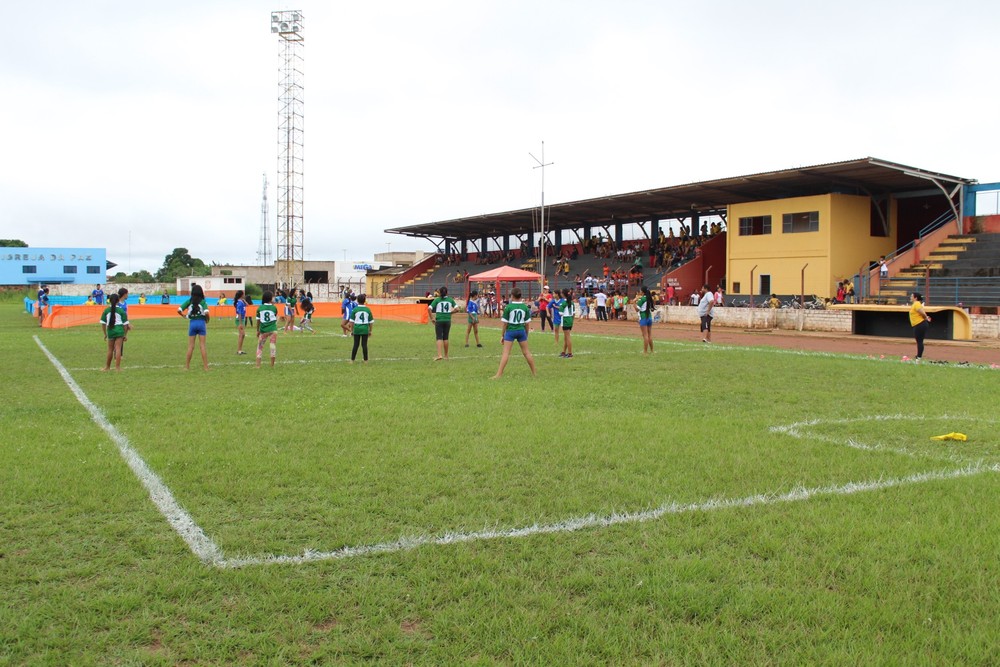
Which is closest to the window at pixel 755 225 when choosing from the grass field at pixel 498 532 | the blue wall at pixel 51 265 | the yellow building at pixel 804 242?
the yellow building at pixel 804 242

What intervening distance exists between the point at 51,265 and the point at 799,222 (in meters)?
73.2

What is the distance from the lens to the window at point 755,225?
38.7 m

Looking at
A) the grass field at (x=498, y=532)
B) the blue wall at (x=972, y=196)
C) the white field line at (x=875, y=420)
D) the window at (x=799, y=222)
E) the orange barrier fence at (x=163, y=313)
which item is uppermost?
the blue wall at (x=972, y=196)

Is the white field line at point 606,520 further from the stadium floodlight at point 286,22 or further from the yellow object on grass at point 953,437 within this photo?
the stadium floodlight at point 286,22

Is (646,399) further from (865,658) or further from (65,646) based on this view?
(65,646)

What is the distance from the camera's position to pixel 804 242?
36.5 metres

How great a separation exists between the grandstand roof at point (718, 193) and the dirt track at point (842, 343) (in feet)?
26.0

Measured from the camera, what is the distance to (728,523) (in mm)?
5258

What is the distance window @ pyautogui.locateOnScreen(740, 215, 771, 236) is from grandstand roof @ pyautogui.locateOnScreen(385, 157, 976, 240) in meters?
1.37

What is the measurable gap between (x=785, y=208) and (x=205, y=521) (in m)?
36.6

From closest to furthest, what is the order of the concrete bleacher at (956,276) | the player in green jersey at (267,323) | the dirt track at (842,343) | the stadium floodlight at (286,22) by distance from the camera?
the player in green jersey at (267,323)
the dirt track at (842,343)
the concrete bleacher at (956,276)
the stadium floodlight at (286,22)

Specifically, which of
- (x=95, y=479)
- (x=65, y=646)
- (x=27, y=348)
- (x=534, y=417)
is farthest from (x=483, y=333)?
(x=65, y=646)

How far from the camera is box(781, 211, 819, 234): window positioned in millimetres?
36156

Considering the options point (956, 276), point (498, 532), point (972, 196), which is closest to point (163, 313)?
point (956, 276)
